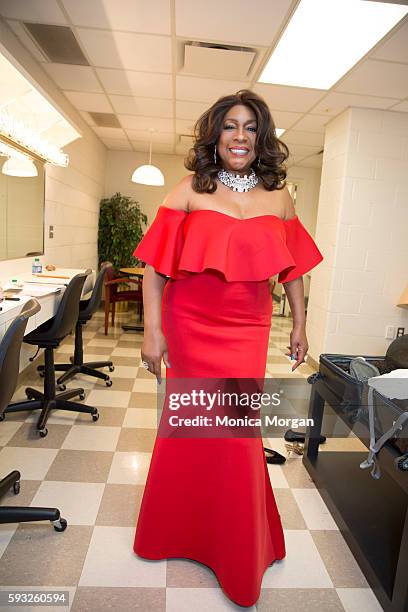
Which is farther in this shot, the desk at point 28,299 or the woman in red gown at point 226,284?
the desk at point 28,299

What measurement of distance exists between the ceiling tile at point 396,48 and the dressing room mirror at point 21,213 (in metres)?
2.57

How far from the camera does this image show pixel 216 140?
145 centimetres

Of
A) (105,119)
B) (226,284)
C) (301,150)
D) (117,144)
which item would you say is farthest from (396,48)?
(117,144)

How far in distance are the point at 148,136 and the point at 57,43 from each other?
285cm

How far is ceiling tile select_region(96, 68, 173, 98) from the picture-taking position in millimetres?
3508

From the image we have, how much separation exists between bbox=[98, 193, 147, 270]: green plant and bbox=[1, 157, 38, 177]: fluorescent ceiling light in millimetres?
3193

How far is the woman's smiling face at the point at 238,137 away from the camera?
1.41 m

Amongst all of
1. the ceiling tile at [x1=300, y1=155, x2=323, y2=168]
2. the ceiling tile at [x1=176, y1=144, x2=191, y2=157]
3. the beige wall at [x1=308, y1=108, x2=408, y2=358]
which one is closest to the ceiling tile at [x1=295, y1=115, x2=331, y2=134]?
the beige wall at [x1=308, y1=108, x2=408, y2=358]

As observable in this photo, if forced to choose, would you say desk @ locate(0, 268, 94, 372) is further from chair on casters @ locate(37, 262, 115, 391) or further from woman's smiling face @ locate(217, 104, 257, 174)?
woman's smiling face @ locate(217, 104, 257, 174)

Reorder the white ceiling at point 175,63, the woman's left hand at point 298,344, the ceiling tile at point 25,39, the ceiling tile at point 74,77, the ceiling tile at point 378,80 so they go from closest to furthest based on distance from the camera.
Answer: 1. the woman's left hand at point 298,344
2. the white ceiling at point 175,63
3. the ceiling tile at point 25,39
4. the ceiling tile at point 378,80
5. the ceiling tile at point 74,77

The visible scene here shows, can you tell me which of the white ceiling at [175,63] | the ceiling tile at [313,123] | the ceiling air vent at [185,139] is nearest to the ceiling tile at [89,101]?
the white ceiling at [175,63]

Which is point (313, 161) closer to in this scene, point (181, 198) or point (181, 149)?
point (181, 149)

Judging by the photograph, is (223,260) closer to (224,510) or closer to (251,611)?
(224,510)

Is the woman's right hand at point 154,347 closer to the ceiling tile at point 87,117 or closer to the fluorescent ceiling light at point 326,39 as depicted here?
the fluorescent ceiling light at point 326,39
